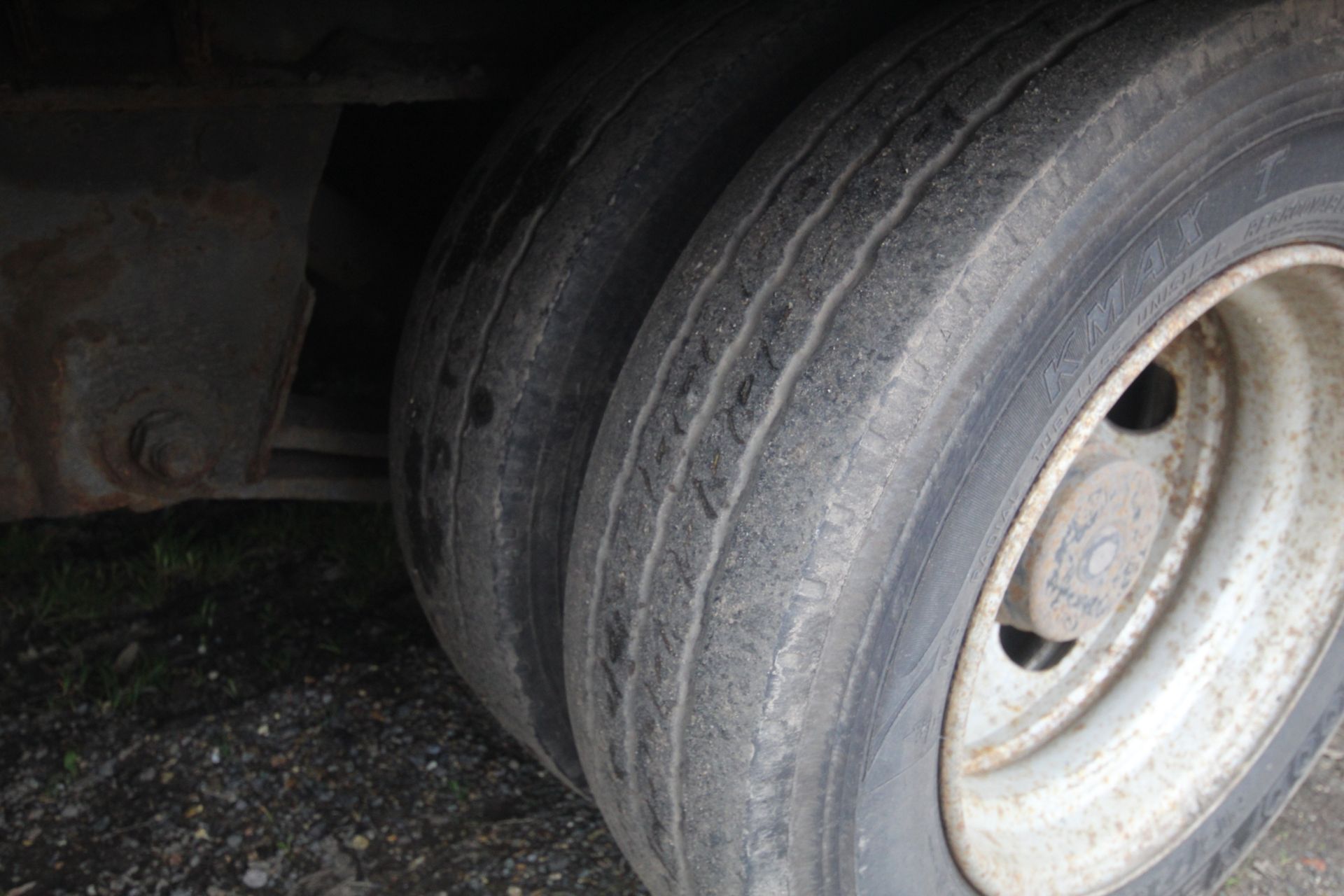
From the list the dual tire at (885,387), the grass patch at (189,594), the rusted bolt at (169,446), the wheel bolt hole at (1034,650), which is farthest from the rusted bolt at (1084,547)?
the grass patch at (189,594)

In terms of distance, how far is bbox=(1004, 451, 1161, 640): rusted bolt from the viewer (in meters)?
1.58

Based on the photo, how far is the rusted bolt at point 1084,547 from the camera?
1.58m

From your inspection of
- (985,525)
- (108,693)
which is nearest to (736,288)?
(985,525)

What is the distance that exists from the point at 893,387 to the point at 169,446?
0.94m

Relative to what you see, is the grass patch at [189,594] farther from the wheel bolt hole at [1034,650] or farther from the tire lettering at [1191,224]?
the tire lettering at [1191,224]

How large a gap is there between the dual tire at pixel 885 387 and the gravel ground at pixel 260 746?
1.92 ft

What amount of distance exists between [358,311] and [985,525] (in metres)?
1.19

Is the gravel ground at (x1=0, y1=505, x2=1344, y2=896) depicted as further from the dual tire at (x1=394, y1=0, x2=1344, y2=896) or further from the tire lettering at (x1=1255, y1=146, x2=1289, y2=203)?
the tire lettering at (x1=1255, y1=146, x2=1289, y2=203)

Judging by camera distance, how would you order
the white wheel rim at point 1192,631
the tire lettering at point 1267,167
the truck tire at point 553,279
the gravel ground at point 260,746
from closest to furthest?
the tire lettering at point 1267,167, the truck tire at point 553,279, the white wheel rim at point 1192,631, the gravel ground at point 260,746

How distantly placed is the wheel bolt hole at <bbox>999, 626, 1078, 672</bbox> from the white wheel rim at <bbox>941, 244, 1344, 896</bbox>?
1 centimetres

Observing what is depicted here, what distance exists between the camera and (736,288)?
1.24 m

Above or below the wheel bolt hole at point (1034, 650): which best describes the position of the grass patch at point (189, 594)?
above

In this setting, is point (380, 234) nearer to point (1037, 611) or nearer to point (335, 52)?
point (335, 52)

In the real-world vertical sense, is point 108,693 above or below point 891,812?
above
